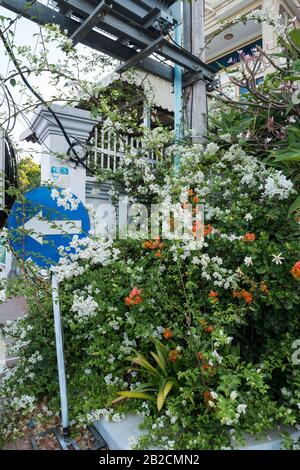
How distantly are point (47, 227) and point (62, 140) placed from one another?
1.67 metres

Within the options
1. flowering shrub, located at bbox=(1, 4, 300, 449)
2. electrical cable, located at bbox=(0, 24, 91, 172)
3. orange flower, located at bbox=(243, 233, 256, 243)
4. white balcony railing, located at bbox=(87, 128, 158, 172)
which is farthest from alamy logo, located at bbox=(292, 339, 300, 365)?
electrical cable, located at bbox=(0, 24, 91, 172)

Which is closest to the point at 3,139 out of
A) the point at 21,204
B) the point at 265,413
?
the point at 21,204

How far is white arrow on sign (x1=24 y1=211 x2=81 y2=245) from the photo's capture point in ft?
6.93

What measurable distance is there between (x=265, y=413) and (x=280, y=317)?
62cm

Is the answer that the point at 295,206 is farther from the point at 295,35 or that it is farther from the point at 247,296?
the point at 295,35

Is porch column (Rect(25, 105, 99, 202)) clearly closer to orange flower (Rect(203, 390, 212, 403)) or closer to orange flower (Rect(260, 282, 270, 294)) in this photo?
orange flower (Rect(260, 282, 270, 294))

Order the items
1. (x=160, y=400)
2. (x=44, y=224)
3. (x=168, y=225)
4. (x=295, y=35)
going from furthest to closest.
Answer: (x=295, y=35) → (x=168, y=225) → (x=44, y=224) → (x=160, y=400)

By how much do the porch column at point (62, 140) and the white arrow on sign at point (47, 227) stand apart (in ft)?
4.09

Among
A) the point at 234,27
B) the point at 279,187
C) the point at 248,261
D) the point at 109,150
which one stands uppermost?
the point at 234,27

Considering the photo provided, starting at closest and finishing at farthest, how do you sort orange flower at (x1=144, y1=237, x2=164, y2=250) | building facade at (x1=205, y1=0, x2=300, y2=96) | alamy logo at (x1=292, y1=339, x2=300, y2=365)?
alamy logo at (x1=292, y1=339, x2=300, y2=365) → orange flower at (x1=144, y1=237, x2=164, y2=250) → building facade at (x1=205, y1=0, x2=300, y2=96)

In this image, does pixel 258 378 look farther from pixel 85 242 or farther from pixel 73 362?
pixel 73 362

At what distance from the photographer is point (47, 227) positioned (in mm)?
2174

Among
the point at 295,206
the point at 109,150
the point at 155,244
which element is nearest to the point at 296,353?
the point at 295,206

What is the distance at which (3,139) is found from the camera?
9.20ft
